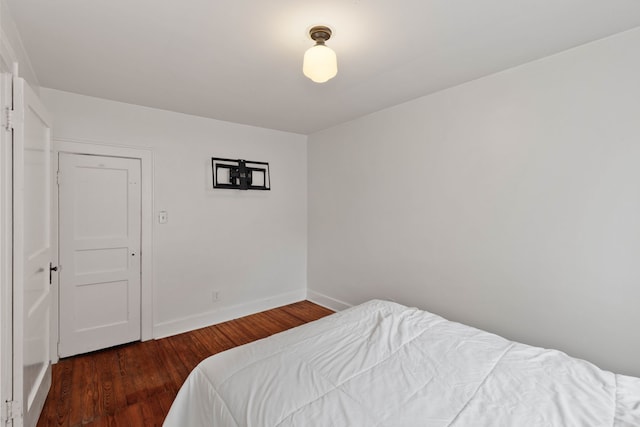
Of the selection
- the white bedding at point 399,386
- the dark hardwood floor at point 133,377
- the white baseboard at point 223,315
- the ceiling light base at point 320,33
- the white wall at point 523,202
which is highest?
the ceiling light base at point 320,33

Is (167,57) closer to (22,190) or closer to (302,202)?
(22,190)

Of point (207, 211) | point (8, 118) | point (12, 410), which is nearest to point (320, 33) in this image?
point (8, 118)

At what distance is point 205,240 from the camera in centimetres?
340

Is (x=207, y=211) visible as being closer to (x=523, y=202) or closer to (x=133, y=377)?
(x=133, y=377)

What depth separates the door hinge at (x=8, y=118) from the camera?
1423 millimetres

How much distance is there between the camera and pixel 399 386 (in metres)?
1.28

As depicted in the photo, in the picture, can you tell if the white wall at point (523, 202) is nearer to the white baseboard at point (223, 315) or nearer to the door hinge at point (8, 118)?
the white baseboard at point (223, 315)

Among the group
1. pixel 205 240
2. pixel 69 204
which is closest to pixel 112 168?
pixel 69 204

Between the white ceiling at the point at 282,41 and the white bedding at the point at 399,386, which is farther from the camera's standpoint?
the white ceiling at the point at 282,41

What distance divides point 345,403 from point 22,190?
1900mm

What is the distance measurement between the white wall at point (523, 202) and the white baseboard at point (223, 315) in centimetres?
132

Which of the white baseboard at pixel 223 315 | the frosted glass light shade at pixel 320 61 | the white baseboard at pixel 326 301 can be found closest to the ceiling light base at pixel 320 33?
the frosted glass light shade at pixel 320 61

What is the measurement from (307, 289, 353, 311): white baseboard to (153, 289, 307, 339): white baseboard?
133 millimetres

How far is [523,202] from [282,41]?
6.72ft
